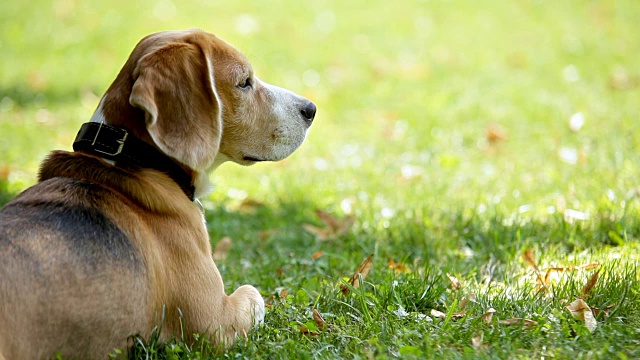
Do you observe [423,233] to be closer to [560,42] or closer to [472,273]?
[472,273]

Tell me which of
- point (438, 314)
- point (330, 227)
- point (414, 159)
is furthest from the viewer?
point (414, 159)

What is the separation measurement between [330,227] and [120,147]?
2358mm

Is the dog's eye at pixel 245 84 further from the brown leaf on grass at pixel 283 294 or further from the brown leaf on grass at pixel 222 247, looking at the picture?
the brown leaf on grass at pixel 222 247

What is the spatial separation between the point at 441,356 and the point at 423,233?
6.48 feet

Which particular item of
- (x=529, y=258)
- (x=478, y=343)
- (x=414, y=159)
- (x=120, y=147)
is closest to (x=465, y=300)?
(x=478, y=343)

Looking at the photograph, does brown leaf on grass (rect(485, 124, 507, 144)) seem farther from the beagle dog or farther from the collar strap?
the collar strap

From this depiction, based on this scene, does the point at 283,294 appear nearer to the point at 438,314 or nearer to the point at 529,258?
the point at 438,314

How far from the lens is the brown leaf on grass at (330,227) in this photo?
5.33 m

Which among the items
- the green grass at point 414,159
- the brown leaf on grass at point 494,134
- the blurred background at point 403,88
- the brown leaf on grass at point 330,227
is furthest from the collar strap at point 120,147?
the brown leaf on grass at point 494,134

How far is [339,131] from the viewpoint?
8.23 metres

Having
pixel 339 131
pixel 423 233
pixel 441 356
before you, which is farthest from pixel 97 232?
pixel 339 131

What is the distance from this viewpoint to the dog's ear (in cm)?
322

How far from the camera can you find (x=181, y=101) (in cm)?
→ 333

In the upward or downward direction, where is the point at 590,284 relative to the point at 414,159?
upward
